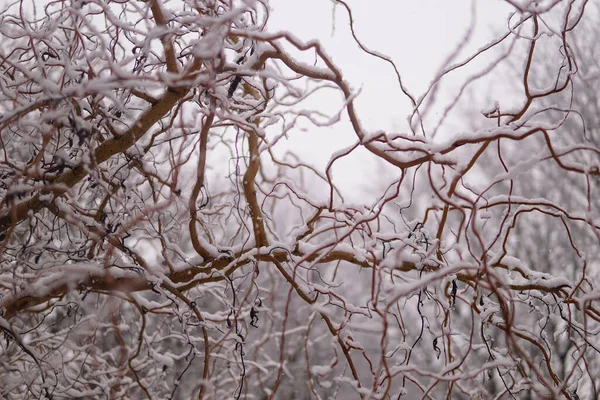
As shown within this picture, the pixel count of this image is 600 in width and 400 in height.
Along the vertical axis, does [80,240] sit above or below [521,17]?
below

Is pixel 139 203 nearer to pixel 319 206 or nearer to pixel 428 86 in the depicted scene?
pixel 319 206

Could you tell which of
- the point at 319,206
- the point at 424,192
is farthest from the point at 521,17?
the point at 424,192

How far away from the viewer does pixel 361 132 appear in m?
1.35

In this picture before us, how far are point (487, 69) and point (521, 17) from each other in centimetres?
30

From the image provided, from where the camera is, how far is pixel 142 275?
1655mm

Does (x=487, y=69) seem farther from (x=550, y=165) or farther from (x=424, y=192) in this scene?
(x=424, y=192)

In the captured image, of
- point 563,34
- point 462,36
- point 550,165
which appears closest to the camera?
point 462,36

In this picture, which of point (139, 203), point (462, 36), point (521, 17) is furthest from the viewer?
point (139, 203)

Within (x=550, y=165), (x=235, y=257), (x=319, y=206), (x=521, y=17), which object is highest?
(x=550, y=165)

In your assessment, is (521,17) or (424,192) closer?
(521,17)

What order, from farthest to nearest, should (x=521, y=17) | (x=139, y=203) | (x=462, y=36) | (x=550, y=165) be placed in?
(x=550, y=165) → (x=139, y=203) → (x=521, y=17) → (x=462, y=36)

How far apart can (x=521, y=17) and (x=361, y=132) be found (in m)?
0.64

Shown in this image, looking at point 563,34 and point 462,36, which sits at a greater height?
point 563,34

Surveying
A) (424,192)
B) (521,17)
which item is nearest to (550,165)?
(424,192)
